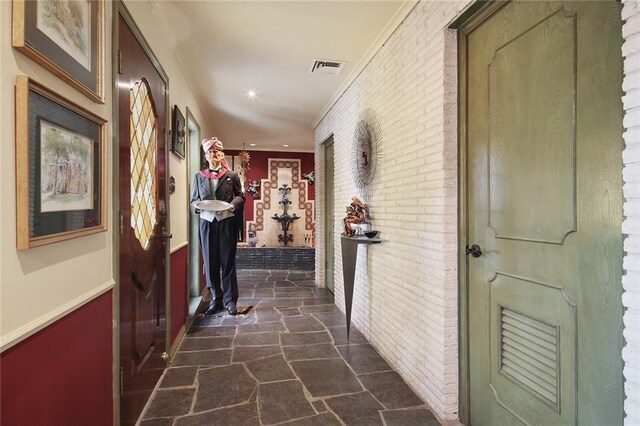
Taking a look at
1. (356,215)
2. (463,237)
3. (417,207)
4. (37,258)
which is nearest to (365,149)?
(356,215)

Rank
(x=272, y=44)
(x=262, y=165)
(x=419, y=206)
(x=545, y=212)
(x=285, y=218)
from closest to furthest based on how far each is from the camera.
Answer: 1. (x=545, y=212)
2. (x=419, y=206)
3. (x=272, y=44)
4. (x=285, y=218)
5. (x=262, y=165)

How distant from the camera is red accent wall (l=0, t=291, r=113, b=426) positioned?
0.92m

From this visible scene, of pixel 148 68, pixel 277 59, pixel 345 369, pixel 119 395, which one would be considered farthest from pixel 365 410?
pixel 277 59

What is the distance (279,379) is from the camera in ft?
7.83

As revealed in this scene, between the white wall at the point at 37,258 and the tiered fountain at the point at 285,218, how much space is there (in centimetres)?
624

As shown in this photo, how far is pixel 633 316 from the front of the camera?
40.7 inches

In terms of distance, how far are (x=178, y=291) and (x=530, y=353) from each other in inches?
110

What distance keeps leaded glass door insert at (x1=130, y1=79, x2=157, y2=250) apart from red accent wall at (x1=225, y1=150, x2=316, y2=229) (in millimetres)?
5678

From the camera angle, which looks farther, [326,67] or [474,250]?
[326,67]

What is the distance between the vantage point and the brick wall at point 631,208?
3.35 feet

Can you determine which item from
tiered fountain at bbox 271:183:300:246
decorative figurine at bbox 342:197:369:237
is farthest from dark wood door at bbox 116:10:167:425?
tiered fountain at bbox 271:183:300:246

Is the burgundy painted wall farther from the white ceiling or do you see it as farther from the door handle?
the door handle

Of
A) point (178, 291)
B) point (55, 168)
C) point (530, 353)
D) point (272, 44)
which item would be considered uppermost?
point (272, 44)

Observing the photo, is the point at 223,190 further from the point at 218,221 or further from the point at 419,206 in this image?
the point at 419,206
